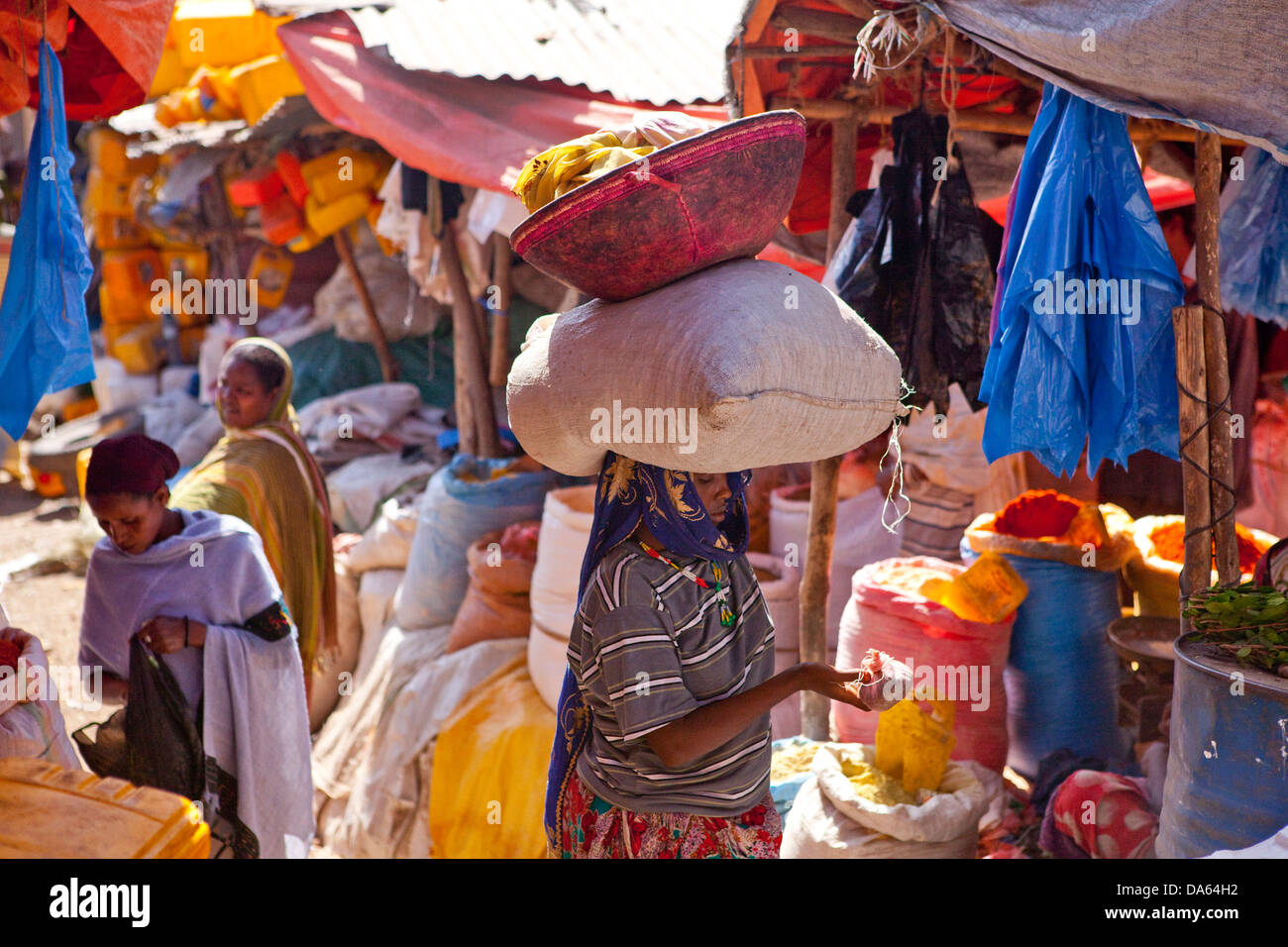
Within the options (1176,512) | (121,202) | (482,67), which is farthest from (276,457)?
(121,202)

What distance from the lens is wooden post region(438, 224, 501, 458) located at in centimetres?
596

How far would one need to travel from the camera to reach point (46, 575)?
866 cm

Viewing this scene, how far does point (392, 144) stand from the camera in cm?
455

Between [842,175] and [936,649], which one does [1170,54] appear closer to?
[842,175]

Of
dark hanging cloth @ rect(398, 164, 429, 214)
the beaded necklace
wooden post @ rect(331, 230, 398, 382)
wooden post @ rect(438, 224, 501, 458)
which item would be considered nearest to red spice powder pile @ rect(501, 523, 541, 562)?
wooden post @ rect(438, 224, 501, 458)

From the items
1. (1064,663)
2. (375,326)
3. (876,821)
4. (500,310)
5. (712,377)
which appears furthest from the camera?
(375,326)

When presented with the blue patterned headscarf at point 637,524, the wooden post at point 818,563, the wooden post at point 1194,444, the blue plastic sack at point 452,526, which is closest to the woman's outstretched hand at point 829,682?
the blue patterned headscarf at point 637,524

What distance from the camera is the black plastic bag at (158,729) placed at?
2.81 meters

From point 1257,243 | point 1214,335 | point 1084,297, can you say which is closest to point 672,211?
point 1084,297

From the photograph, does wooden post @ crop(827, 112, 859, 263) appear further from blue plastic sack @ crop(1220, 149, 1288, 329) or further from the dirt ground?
the dirt ground

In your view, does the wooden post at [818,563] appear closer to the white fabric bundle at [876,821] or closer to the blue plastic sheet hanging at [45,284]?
the white fabric bundle at [876,821]

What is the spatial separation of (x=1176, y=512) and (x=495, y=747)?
414cm

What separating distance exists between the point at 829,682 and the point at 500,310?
4.43 m

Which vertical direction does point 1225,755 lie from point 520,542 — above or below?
→ above
